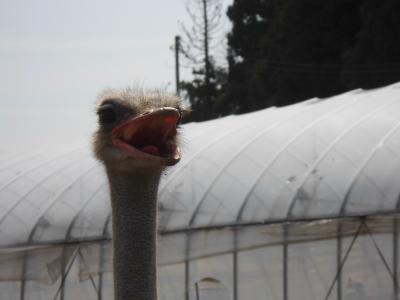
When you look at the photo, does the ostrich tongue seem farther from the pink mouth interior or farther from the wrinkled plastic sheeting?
the wrinkled plastic sheeting

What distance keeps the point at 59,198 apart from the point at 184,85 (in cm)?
2813

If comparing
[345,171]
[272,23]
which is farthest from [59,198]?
[272,23]

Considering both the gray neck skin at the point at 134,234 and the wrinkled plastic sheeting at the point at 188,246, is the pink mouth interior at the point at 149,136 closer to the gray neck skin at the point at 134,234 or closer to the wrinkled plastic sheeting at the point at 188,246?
the gray neck skin at the point at 134,234

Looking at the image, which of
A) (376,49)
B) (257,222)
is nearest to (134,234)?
(257,222)

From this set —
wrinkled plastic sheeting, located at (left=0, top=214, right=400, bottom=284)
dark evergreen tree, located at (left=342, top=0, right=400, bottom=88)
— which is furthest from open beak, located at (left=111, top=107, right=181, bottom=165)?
dark evergreen tree, located at (left=342, top=0, right=400, bottom=88)

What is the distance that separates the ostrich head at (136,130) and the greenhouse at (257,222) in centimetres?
564

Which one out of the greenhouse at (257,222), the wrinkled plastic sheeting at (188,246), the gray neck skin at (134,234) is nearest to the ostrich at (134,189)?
the gray neck skin at (134,234)

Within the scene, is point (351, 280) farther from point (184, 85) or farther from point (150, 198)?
point (184, 85)

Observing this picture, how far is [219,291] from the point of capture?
33.6 feet

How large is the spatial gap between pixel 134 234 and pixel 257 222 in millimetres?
6543

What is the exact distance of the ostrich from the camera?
331cm

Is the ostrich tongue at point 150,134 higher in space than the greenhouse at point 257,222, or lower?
higher

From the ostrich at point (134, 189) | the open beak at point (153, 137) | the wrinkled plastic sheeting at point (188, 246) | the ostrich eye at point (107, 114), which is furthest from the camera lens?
the wrinkled plastic sheeting at point (188, 246)

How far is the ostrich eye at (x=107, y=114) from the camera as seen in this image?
3578 millimetres
